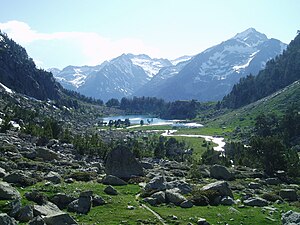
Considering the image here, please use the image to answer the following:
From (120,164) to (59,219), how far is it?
88.4ft

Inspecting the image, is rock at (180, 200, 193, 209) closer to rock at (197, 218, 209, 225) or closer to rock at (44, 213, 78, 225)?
rock at (197, 218, 209, 225)

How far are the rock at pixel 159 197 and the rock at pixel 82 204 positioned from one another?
785 cm

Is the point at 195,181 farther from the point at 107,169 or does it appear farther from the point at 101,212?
the point at 101,212

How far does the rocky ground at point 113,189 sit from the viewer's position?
101 ft

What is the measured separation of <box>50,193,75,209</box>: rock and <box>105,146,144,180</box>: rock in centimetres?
1861

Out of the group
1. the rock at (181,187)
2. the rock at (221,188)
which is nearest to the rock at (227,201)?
the rock at (221,188)

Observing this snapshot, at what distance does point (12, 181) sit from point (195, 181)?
91.0ft

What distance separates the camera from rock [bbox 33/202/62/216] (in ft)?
98.7

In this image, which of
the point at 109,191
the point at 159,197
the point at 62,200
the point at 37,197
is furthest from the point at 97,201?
the point at 159,197

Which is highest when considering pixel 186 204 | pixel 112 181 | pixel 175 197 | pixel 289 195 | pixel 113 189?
pixel 113 189

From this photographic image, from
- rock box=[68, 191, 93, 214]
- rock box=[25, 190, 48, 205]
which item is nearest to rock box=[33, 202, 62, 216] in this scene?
rock box=[25, 190, 48, 205]

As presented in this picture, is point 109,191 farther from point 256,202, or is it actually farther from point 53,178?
point 256,202

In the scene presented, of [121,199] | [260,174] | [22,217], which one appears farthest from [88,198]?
[260,174]

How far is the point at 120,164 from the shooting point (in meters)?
55.1
